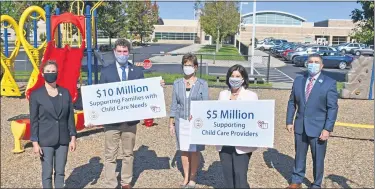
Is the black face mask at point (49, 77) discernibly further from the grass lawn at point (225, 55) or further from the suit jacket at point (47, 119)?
the grass lawn at point (225, 55)

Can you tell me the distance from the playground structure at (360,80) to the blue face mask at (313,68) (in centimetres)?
979

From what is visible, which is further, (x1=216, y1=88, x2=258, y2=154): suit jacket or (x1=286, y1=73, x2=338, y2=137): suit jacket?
(x1=286, y1=73, x2=338, y2=137): suit jacket

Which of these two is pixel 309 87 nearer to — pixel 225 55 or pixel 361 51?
pixel 225 55

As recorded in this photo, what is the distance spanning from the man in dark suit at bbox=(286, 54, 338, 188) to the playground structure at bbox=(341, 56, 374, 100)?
382 inches

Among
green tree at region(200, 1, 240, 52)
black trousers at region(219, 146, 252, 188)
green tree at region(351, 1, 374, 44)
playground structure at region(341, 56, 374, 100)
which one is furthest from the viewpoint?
green tree at region(200, 1, 240, 52)

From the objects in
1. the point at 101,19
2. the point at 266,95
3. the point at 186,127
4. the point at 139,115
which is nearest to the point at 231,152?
the point at 186,127

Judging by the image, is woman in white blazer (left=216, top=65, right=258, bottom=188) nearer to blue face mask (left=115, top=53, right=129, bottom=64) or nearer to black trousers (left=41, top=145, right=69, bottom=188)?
blue face mask (left=115, top=53, right=129, bottom=64)

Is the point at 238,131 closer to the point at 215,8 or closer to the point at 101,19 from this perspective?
the point at 101,19

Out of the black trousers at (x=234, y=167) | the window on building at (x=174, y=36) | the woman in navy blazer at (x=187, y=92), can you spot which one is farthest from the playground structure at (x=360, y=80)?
the window on building at (x=174, y=36)

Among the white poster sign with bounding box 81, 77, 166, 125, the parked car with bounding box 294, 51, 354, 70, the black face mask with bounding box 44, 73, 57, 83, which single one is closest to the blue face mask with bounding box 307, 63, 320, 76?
the white poster sign with bounding box 81, 77, 166, 125

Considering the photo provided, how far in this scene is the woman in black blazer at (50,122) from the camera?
3867mm

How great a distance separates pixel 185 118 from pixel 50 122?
165cm

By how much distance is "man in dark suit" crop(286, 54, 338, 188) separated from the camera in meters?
4.41

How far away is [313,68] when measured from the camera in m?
4.49
